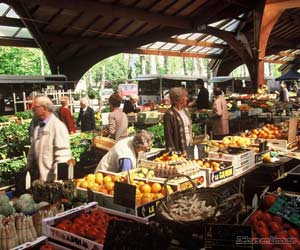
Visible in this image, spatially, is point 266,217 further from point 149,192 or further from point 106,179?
point 106,179

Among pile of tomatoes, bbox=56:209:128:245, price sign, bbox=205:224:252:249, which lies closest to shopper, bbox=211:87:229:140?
pile of tomatoes, bbox=56:209:128:245

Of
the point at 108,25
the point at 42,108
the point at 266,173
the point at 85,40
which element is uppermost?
the point at 108,25

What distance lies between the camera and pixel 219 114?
719 cm

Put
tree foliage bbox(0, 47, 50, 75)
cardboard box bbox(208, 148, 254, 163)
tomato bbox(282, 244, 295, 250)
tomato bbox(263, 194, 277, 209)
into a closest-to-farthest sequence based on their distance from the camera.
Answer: tomato bbox(282, 244, 295, 250), tomato bbox(263, 194, 277, 209), cardboard box bbox(208, 148, 254, 163), tree foliage bbox(0, 47, 50, 75)

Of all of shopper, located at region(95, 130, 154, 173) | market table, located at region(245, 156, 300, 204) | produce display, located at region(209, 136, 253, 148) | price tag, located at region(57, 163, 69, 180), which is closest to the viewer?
price tag, located at region(57, 163, 69, 180)

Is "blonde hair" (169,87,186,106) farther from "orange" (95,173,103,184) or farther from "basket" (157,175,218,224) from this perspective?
"basket" (157,175,218,224)

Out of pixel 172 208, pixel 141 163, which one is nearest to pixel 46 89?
pixel 141 163

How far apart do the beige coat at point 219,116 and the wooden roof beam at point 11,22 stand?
738cm

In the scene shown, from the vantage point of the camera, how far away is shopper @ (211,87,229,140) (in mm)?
7156

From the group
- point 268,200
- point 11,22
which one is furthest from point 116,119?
point 11,22

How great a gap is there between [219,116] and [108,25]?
24.5 feet

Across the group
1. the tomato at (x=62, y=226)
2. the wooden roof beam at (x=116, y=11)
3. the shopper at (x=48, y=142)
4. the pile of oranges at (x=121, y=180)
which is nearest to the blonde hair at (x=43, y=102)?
the shopper at (x=48, y=142)

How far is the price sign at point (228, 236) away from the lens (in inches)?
63.0

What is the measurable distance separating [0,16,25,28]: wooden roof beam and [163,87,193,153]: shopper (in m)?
8.85
